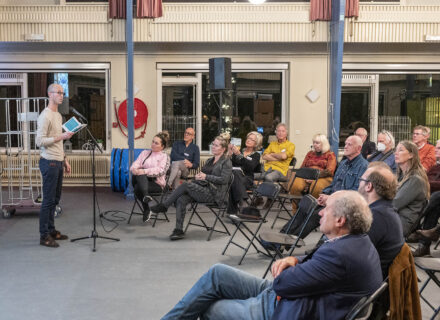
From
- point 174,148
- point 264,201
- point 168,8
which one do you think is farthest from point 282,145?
point 168,8

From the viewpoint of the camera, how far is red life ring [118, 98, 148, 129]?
9.80 meters

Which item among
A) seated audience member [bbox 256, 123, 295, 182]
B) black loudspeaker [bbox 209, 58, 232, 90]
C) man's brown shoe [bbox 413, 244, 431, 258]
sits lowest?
man's brown shoe [bbox 413, 244, 431, 258]

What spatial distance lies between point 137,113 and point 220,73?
7.20ft

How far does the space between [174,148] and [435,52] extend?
5462 millimetres

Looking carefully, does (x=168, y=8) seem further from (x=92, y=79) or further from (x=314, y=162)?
(x=314, y=162)

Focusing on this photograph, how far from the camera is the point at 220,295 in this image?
2.74 meters

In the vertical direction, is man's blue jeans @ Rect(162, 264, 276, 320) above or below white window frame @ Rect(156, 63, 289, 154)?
below

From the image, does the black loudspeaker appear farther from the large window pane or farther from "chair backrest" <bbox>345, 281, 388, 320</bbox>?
"chair backrest" <bbox>345, 281, 388, 320</bbox>

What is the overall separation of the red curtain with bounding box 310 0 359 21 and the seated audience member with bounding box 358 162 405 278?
6.71 metres

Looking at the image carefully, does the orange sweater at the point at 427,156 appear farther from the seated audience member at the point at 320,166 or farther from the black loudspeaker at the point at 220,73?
the black loudspeaker at the point at 220,73

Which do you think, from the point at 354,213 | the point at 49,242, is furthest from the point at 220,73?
the point at 354,213

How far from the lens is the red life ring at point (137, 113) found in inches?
386

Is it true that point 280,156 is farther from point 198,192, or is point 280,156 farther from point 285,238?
point 285,238

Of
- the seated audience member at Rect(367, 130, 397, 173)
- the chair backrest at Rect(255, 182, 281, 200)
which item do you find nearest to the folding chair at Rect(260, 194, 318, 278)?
the chair backrest at Rect(255, 182, 281, 200)
